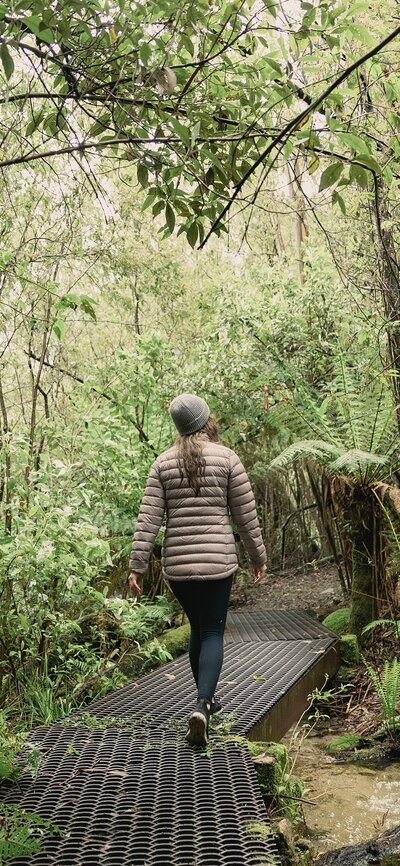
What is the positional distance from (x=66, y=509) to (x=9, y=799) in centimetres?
218

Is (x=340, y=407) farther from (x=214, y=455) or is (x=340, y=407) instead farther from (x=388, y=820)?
(x=388, y=820)

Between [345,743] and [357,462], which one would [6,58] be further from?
[357,462]

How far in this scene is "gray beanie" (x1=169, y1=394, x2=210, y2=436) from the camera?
452 cm

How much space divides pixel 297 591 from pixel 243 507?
6058mm

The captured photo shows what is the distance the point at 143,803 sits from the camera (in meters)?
3.16

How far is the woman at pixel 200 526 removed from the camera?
14.1 feet

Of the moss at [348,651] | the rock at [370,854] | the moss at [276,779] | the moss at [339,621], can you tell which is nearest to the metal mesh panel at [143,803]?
the moss at [276,779]

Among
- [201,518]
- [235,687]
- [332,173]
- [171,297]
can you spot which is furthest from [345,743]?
[171,297]

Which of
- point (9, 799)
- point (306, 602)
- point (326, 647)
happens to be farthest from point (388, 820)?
point (306, 602)

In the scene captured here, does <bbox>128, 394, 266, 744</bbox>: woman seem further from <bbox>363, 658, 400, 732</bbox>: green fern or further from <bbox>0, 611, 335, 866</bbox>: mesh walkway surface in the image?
<bbox>363, 658, 400, 732</bbox>: green fern

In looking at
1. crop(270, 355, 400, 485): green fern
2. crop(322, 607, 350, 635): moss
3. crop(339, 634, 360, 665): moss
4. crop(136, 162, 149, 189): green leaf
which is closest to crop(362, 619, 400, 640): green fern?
crop(339, 634, 360, 665): moss

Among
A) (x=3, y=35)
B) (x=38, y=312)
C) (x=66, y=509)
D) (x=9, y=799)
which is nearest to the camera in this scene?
(x=3, y=35)

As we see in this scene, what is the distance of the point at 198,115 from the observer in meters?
2.94

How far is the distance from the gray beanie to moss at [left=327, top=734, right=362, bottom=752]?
7.81ft
